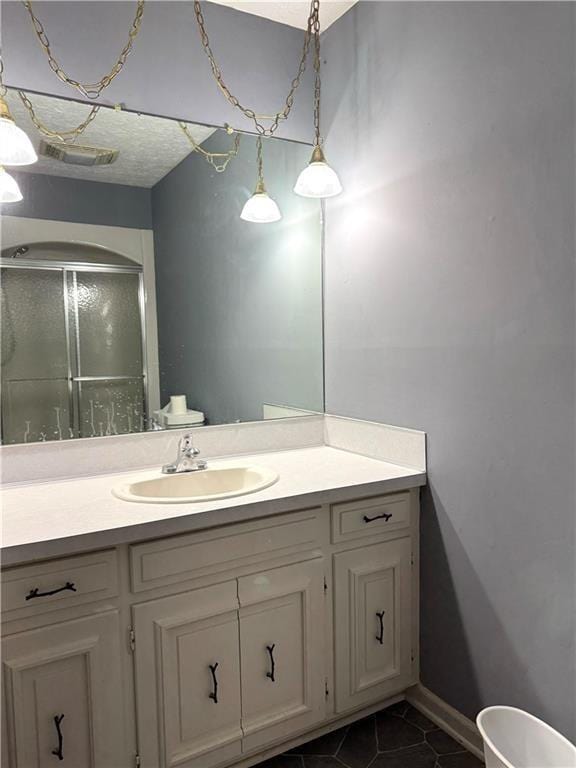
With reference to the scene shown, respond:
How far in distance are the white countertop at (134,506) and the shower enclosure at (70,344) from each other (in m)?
0.20

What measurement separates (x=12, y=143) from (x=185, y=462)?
1086mm

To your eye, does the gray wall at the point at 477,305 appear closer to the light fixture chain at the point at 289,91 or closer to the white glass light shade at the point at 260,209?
the light fixture chain at the point at 289,91

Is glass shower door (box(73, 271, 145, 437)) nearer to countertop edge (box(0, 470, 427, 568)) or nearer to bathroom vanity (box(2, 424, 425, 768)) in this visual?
bathroom vanity (box(2, 424, 425, 768))

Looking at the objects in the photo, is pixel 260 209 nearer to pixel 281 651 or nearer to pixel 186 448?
pixel 186 448

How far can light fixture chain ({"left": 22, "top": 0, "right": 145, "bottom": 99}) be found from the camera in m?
1.66

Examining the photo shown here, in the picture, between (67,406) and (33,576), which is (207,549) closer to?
(33,576)

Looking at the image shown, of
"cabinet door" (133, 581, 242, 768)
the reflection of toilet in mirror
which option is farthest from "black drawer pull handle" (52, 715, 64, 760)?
the reflection of toilet in mirror

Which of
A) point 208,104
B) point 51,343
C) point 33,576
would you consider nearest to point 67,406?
point 51,343

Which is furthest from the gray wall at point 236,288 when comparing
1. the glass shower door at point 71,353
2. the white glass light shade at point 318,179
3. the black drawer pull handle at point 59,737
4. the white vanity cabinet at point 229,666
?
the black drawer pull handle at point 59,737

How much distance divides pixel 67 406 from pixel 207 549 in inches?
28.6

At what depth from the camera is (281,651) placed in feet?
5.08

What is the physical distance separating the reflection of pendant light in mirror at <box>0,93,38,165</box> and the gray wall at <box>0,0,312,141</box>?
8.6 inches

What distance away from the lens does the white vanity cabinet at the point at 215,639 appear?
1230 mm

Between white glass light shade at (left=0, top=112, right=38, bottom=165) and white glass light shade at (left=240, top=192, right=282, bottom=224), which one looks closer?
white glass light shade at (left=0, top=112, right=38, bottom=165)
